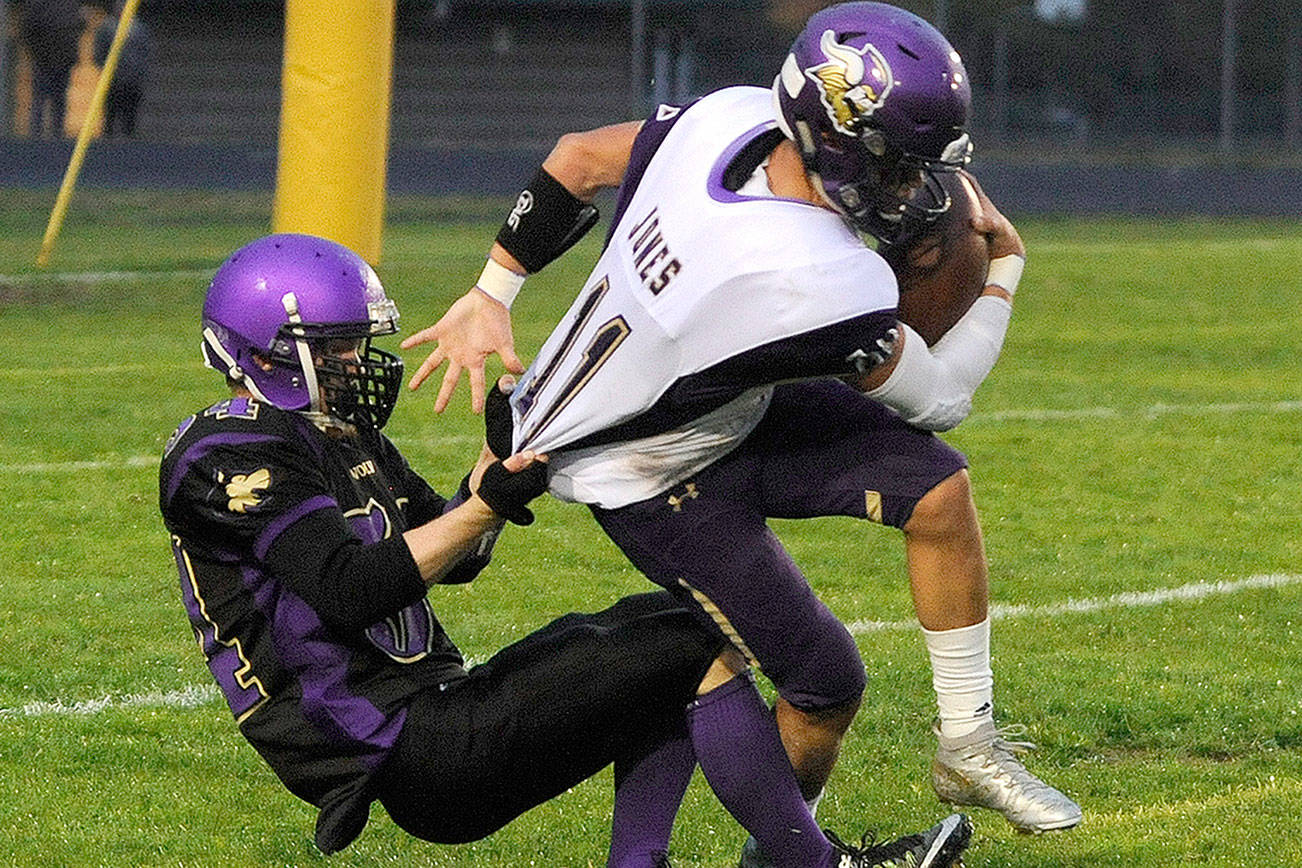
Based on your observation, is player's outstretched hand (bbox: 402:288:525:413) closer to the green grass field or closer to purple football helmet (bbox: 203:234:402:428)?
purple football helmet (bbox: 203:234:402:428)

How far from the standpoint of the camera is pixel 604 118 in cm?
2489

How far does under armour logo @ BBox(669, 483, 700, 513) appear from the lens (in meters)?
3.40

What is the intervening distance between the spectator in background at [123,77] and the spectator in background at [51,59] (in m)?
1.04

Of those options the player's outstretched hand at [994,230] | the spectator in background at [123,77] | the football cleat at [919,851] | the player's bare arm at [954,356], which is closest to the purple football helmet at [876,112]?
the player's bare arm at [954,356]

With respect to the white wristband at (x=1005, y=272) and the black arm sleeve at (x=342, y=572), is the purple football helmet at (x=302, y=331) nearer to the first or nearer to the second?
the black arm sleeve at (x=342, y=572)

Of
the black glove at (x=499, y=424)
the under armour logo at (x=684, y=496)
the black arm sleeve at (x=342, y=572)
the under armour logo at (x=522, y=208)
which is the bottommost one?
the black arm sleeve at (x=342, y=572)

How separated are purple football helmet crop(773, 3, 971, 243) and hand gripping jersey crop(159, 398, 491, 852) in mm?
915

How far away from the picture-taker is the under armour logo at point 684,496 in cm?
340

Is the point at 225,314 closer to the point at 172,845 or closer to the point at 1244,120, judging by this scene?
the point at 172,845

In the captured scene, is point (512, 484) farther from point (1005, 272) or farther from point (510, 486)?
point (1005, 272)

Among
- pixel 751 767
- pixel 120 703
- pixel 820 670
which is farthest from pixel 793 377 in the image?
pixel 120 703

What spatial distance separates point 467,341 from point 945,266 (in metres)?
Answer: 0.87

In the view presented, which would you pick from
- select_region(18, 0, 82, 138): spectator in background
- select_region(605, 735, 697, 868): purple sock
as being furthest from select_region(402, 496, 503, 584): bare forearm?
select_region(18, 0, 82, 138): spectator in background

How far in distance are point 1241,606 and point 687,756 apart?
287 centimetres
